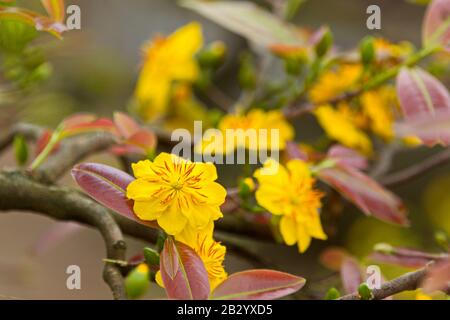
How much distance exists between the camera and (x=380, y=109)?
31.4 inches

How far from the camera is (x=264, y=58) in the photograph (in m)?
0.96

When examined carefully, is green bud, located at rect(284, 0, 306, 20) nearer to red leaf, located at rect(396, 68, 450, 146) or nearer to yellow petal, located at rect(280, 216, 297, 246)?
red leaf, located at rect(396, 68, 450, 146)

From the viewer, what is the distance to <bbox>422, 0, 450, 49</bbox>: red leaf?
2.28 feet

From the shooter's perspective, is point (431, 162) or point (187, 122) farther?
point (187, 122)

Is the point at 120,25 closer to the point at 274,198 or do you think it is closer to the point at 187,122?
the point at 187,122

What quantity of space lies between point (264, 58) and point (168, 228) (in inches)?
20.0

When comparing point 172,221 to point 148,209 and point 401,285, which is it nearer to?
point 148,209

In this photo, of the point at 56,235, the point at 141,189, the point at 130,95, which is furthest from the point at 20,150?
the point at 130,95

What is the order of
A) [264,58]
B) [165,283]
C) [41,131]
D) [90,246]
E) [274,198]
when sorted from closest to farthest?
[165,283] < [274,198] < [41,131] < [264,58] < [90,246]

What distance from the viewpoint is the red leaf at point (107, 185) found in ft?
1.70

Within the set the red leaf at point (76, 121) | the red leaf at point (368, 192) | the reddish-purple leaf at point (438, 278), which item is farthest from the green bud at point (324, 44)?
the reddish-purple leaf at point (438, 278)

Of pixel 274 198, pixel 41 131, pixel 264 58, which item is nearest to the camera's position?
pixel 274 198
